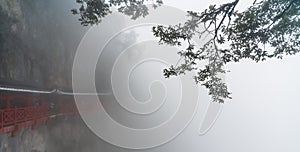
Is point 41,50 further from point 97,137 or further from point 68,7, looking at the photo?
point 97,137

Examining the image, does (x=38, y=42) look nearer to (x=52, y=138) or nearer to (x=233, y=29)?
(x=52, y=138)

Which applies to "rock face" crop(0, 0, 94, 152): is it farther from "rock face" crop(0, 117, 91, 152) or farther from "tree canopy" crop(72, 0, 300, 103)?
"tree canopy" crop(72, 0, 300, 103)

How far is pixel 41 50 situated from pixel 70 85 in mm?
4302

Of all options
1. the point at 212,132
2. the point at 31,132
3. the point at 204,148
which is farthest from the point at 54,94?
the point at 212,132

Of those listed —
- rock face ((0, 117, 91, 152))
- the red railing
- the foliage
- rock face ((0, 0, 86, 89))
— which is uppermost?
rock face ((0, 0, 86, 89))

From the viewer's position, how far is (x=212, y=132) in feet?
158

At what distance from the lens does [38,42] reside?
985cm

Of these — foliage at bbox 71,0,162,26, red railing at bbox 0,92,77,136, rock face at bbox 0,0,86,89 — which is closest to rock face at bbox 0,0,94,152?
rock face at bbox 0,0,86,89

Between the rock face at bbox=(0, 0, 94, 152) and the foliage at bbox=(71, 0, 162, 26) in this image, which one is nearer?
the foliage at bbox=(71, 0, 162, 26)

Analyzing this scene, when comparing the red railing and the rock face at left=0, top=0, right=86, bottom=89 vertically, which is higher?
the rock face at left=0, top=0, right=86, bottom=89

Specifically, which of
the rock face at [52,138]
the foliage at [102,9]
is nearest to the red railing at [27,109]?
the rock face at [52,138]

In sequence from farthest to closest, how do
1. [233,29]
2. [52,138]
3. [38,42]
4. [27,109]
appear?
[52,138] → [38,42] → [27,109] → [233,29]

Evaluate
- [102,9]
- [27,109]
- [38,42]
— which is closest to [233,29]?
[102,9]

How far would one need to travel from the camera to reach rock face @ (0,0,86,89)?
6.97 metres
